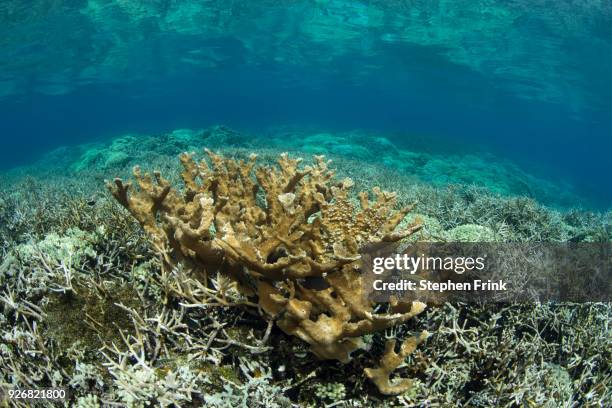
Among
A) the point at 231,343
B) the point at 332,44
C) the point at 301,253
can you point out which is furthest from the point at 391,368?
the point at 332,44

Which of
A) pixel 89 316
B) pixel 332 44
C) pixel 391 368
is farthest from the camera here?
pixel 332 44

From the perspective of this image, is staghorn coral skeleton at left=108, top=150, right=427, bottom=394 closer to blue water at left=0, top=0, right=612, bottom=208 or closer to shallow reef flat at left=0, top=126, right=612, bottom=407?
shallow reef flat at left=0, top=126, right=612, bottom=407

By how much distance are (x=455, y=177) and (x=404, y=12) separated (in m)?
17.8

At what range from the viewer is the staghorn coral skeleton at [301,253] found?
2.76 metres

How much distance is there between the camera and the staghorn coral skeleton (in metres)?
2.76

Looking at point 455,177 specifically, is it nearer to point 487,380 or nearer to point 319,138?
point 319,138

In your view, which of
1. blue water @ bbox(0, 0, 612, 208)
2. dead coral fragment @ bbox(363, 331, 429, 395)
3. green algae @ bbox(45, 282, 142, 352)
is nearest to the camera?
dead coral fragment @ bbox(363, 331, 429, 395)

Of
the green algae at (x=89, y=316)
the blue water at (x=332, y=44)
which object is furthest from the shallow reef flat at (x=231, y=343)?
the blue water at (x=332, y=44)

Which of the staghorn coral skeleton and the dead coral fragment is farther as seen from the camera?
the dead coral fragment

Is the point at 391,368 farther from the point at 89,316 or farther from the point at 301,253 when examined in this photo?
the point at 89,316

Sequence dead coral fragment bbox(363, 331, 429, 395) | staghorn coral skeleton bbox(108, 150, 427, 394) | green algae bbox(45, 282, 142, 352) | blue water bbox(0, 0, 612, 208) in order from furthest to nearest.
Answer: blue water bbox(0, 0, 612, 208) < green algae bbox(45, 282, 142, 352) < dead coral fragment bbox(363, 331, 429, 395) < staghorn coral skeleton bbox(108, 150, 427, 394)

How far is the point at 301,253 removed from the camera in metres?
2.78

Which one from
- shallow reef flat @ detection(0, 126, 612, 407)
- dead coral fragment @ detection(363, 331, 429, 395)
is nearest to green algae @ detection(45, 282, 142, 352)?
shallow reef flat @ detection(0, 126, 612, 407)

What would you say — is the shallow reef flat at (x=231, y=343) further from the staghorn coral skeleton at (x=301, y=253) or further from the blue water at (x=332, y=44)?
the blue water at (x=332, y=44)
